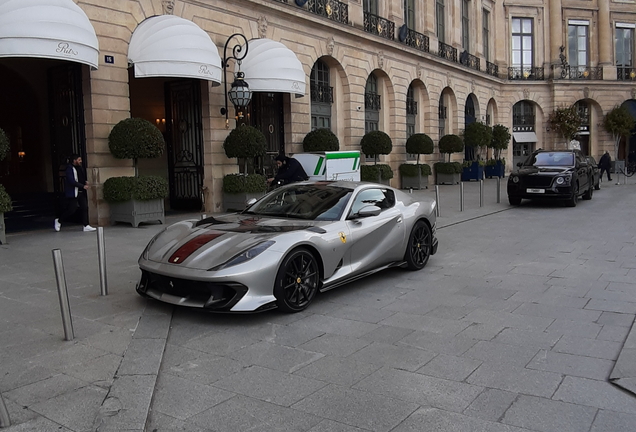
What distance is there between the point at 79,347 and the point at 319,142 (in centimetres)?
1475

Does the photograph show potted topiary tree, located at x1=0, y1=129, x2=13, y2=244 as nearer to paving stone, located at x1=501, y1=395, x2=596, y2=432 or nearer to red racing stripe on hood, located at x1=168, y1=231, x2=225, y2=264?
red racing stripe on hood, located at x1=168, y1=231, x2=225, y2=264

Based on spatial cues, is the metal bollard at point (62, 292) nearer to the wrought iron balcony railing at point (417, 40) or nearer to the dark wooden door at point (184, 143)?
the dark wooden door at point (184, 143)

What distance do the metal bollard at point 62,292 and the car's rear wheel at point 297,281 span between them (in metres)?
1.91

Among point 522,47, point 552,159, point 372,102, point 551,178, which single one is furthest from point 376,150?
point 522,47

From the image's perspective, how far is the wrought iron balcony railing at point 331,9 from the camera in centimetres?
2047

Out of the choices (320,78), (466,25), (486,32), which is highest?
(486,32)

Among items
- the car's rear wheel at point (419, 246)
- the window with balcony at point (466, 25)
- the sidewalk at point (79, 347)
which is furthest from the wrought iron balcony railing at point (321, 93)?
the window with balcony at point (466, 25)

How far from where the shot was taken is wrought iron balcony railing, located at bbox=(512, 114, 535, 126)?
43000mm

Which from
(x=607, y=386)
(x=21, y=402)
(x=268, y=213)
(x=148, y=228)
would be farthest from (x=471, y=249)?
(x=21, y=402)

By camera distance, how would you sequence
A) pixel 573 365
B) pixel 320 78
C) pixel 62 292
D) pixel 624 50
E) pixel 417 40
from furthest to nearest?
1. pixel 624 50
2. pixel 417 40
3. pixel 320 78
4. pixel 62 292
5. pixel 573 365

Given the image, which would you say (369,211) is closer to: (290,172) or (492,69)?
(290,172)

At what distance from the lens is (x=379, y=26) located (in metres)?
Result: 24.9

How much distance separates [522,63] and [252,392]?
43.7 m

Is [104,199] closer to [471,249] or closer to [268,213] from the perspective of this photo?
[268,213]
